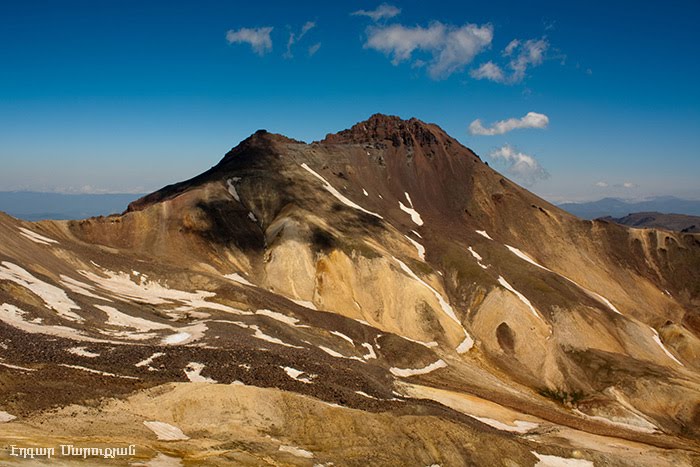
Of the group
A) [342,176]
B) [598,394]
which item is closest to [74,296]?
[598,394]

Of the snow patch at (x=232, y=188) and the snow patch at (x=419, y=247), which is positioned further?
the snow patch at (x=232, y=188)

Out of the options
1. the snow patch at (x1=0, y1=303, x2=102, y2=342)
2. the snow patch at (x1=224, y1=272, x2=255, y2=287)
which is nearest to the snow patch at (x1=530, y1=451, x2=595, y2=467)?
the snow patch at (x1=0, y1=303, x2=102, y2=342)

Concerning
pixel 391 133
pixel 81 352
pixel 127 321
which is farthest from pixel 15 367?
pixel 391 133

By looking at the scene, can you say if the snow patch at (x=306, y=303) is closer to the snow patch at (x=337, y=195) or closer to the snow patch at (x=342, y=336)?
the snow patch at (x=342, y=336)

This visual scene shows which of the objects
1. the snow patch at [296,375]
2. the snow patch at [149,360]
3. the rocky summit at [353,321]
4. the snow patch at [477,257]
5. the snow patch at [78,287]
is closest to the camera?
the rocky summit at [353,321]

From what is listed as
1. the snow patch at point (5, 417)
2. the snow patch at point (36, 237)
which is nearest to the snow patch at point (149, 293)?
the snow patch at point (36, 237)

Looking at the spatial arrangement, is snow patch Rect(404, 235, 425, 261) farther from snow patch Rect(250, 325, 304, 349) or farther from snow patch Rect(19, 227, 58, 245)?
snow patch Rect(19, 227, 58, 245)

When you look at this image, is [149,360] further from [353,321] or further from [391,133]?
[391,133]
